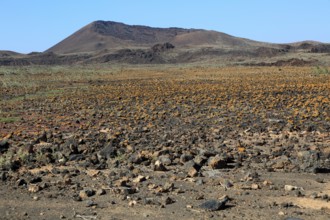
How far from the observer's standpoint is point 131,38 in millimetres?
144500

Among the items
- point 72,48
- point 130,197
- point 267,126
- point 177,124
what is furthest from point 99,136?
point 72,48

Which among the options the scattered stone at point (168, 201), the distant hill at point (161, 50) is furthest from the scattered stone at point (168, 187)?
the distant hill at point (161, 50)

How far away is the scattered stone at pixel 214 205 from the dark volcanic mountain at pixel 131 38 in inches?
3582

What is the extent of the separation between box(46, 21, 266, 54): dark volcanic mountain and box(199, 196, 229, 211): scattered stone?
3582 inches

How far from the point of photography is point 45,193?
490 cm

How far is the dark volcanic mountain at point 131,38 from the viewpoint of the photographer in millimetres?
112312

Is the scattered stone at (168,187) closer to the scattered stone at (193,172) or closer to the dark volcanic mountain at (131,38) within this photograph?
the scattered stone at (193,172)

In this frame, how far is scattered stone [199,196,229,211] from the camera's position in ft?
14.0

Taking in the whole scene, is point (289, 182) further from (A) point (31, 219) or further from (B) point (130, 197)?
(A) point (31, 219)

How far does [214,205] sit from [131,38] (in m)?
142

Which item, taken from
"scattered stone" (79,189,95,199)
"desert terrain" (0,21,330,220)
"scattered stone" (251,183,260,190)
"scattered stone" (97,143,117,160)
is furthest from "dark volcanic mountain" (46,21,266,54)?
"scattered stone" (79,189,95,199)

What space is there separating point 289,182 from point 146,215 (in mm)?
1650

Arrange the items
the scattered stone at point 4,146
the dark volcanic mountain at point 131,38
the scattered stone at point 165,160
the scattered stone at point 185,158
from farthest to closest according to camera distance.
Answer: the dark volcanic mountain at point 131,38 → the scattered stone at point 4,146 → the scattered stone at point 185,158 → the scattered stone at point 165,160

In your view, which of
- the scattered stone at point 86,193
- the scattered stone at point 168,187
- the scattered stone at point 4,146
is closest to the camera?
the scattered stone at point 86,193
